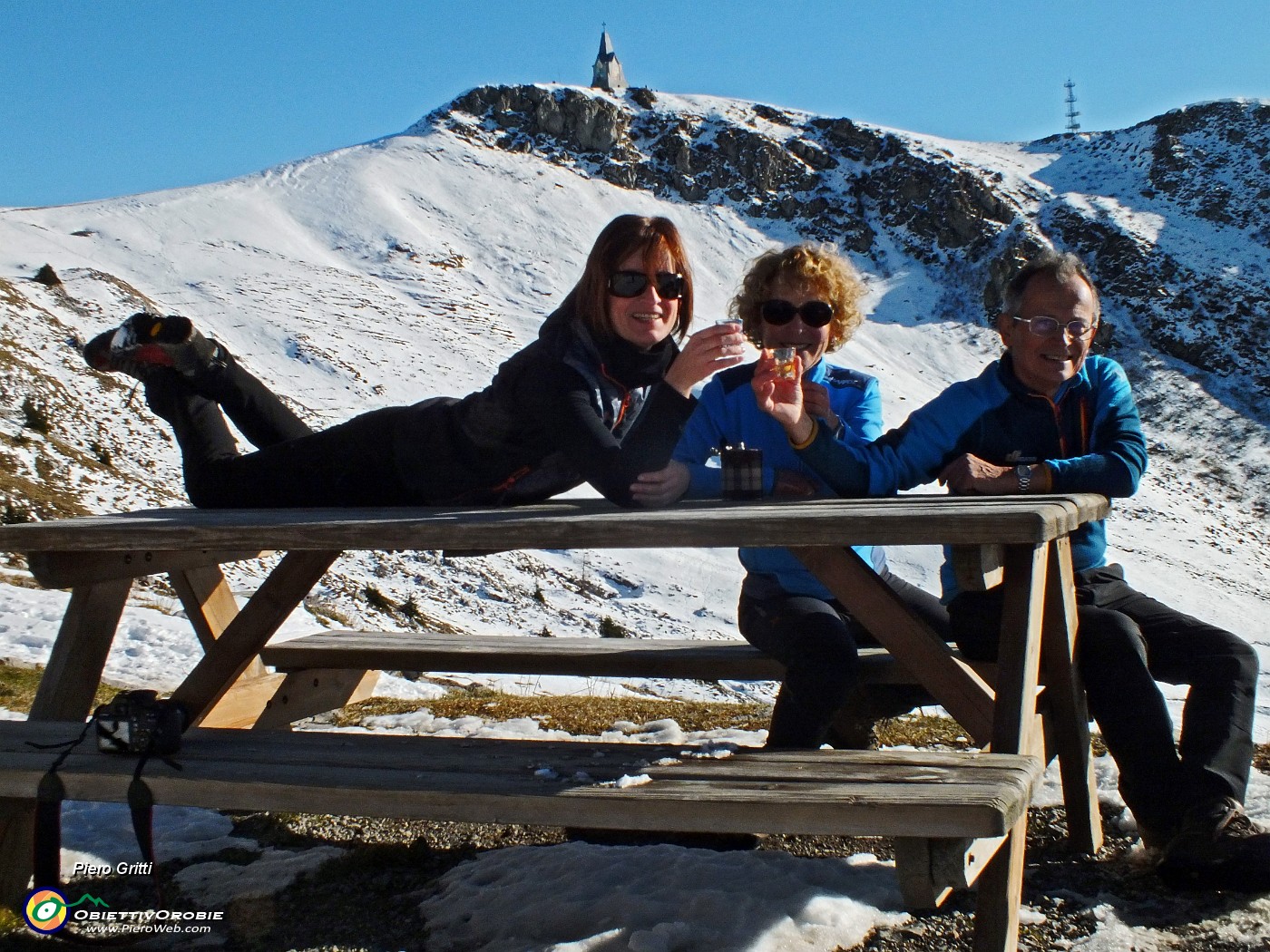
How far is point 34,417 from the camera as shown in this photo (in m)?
15.5

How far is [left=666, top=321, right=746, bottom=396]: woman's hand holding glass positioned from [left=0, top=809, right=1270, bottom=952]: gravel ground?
149cm

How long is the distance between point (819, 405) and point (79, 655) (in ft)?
8.10

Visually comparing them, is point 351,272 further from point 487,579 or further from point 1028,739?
point 1028,739

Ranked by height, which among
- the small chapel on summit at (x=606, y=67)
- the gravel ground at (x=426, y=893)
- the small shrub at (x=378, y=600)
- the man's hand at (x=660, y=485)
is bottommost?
the small shrub at (x=378, y=600)

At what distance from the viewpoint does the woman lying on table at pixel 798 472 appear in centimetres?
315

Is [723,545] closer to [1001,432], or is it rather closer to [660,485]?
[660,485]

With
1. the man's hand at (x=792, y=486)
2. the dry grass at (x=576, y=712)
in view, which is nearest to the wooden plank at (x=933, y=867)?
the man's hand at (x=792, y=486)

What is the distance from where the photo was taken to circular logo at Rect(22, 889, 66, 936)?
294cm

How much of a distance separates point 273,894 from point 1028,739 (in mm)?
2089

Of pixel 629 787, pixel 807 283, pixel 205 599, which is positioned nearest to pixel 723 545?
pixel 629 787

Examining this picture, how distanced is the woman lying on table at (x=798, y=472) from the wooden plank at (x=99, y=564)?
5.01ft

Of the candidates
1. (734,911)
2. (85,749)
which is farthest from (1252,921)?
(85,749)

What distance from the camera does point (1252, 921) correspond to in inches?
106

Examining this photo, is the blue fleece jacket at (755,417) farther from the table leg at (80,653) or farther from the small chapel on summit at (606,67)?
the small chapel on summit at (606,67)
